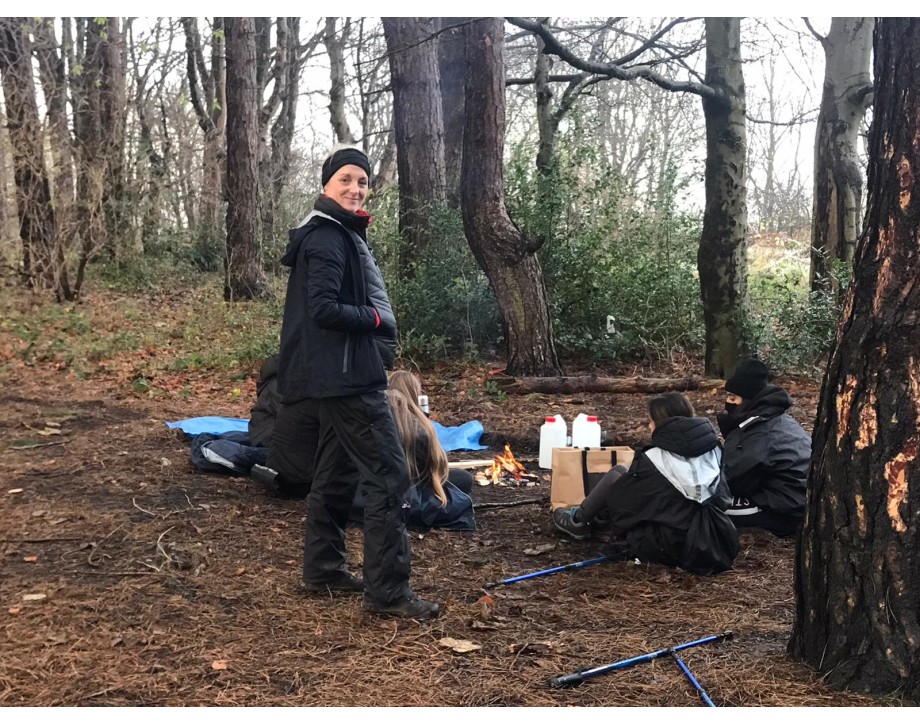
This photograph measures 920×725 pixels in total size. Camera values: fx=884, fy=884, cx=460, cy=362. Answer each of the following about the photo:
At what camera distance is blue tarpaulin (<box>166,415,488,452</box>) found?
→ 24.5 feet

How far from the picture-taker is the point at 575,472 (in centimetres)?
566

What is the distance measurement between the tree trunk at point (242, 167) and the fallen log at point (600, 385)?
8.10 m

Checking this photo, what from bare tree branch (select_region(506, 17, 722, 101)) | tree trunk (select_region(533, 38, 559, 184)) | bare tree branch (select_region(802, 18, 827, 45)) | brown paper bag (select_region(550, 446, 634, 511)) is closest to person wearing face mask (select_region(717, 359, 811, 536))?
brown paper bag (select_region(550, 446, 634, 511))

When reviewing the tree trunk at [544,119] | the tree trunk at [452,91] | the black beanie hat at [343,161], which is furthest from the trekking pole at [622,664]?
the tree trunk at [452,91]

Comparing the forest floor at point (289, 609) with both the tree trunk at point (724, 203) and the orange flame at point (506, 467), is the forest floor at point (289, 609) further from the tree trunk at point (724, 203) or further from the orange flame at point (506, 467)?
the tree trunk at point (724, 203)

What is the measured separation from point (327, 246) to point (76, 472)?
3.49m

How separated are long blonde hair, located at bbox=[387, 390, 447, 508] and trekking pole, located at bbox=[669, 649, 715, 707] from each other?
181 centimetres

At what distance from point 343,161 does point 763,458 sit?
2.93 metres

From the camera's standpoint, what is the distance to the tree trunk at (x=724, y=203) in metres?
9.75

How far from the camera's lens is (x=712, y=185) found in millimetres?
9930

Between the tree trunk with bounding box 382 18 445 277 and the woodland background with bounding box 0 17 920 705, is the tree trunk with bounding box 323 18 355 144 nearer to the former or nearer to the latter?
the woodland background with bounding box 0 17 920 705

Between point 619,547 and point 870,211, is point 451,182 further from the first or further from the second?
point 870,211

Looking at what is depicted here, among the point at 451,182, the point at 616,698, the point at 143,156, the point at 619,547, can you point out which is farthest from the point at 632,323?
the point at 143,156

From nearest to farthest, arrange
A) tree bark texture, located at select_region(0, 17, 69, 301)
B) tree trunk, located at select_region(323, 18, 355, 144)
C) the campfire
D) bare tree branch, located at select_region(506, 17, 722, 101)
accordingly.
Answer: the campfire
bare tree branch, located at select_region(506, 17, 722, 101)
tree bark texture, located at select_region(0, 17, 69, 301)
tree trunk, located at select_region(323, 18, 355, 144)
